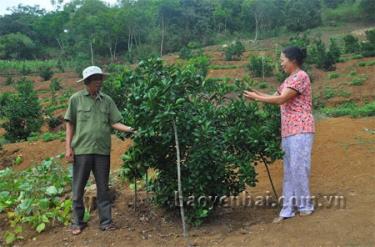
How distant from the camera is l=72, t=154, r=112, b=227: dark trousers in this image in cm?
425

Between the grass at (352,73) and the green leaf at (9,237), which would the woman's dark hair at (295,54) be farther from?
the grass at (352,73)

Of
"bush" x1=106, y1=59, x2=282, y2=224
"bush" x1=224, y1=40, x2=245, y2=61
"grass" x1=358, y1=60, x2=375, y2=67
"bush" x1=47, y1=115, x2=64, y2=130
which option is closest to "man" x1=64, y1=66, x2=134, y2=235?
"bush" x1=106, y1=59, x2=282, y2=224

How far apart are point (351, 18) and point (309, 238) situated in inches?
1543

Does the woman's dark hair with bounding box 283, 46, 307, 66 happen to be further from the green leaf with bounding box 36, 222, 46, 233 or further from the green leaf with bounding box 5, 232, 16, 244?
the green leaf with bounding box 5, 232, 16, 244

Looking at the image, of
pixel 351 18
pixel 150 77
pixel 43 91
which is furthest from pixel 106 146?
pixel 351 18

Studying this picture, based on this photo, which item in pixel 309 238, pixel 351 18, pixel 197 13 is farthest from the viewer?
pixel 197 13

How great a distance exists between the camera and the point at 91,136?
4207 mm

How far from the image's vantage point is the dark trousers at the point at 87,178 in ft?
14.0

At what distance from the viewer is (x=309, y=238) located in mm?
3676

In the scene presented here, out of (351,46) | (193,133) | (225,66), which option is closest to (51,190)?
(193,133)

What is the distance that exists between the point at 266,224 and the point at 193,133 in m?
1.07

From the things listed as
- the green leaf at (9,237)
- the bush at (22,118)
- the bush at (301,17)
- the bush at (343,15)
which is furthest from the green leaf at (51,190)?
the bush at (343,15)

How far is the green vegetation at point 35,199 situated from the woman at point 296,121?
2.20 metres

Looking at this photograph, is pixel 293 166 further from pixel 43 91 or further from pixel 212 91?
pixel 43 91
